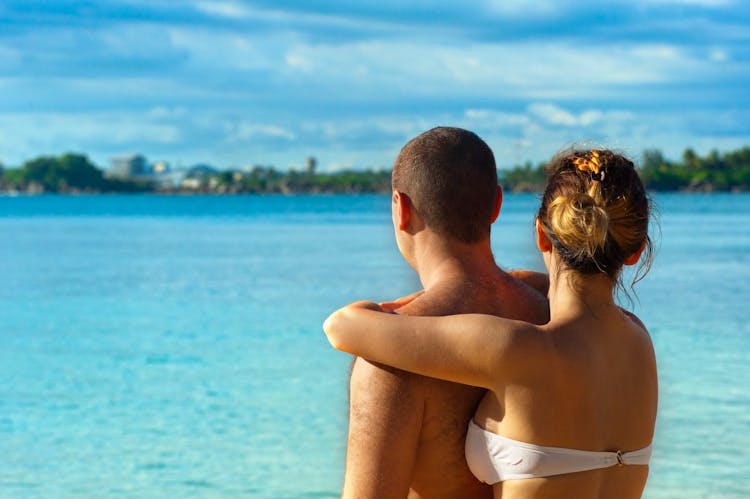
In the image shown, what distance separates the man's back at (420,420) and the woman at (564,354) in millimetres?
63

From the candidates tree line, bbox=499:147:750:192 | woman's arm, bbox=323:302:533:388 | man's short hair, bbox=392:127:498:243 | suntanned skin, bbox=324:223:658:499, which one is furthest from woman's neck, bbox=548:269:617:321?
tree line, bbox=499:147:750:192

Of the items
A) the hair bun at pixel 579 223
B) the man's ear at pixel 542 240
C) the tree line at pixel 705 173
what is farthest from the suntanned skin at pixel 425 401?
the tree line at pixel 705 173

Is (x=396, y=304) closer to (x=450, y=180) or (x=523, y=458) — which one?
(x=450, y=180)

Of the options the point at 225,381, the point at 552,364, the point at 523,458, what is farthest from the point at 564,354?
the point at 225,381

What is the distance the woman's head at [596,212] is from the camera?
7.79ft

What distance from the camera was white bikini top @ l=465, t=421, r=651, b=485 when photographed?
2.46 m

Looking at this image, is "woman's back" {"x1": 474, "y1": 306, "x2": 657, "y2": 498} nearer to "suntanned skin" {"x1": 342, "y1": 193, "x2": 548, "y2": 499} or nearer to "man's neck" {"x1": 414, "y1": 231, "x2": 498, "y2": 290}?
"suntanned skin" {"x1": 342, "y1": 193, "x2": 548, "y2": 499}

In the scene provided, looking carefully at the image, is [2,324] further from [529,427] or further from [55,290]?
[529,427]

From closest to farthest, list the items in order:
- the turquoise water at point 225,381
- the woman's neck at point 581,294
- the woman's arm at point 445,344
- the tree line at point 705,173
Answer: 1. the woman's arm at point 445,344
2. the woman's neck at point 581,294
3. the turquoise water at point 225,381
4. the tree line at point 705,173

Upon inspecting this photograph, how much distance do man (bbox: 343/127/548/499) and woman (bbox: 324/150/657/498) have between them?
79mm

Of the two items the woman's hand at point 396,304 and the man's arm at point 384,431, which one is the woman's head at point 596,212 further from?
the man's arm at point 384,431

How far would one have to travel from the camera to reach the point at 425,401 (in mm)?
2527

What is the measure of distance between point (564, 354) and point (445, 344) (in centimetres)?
A: 27

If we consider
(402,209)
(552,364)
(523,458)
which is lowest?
(523,458)
